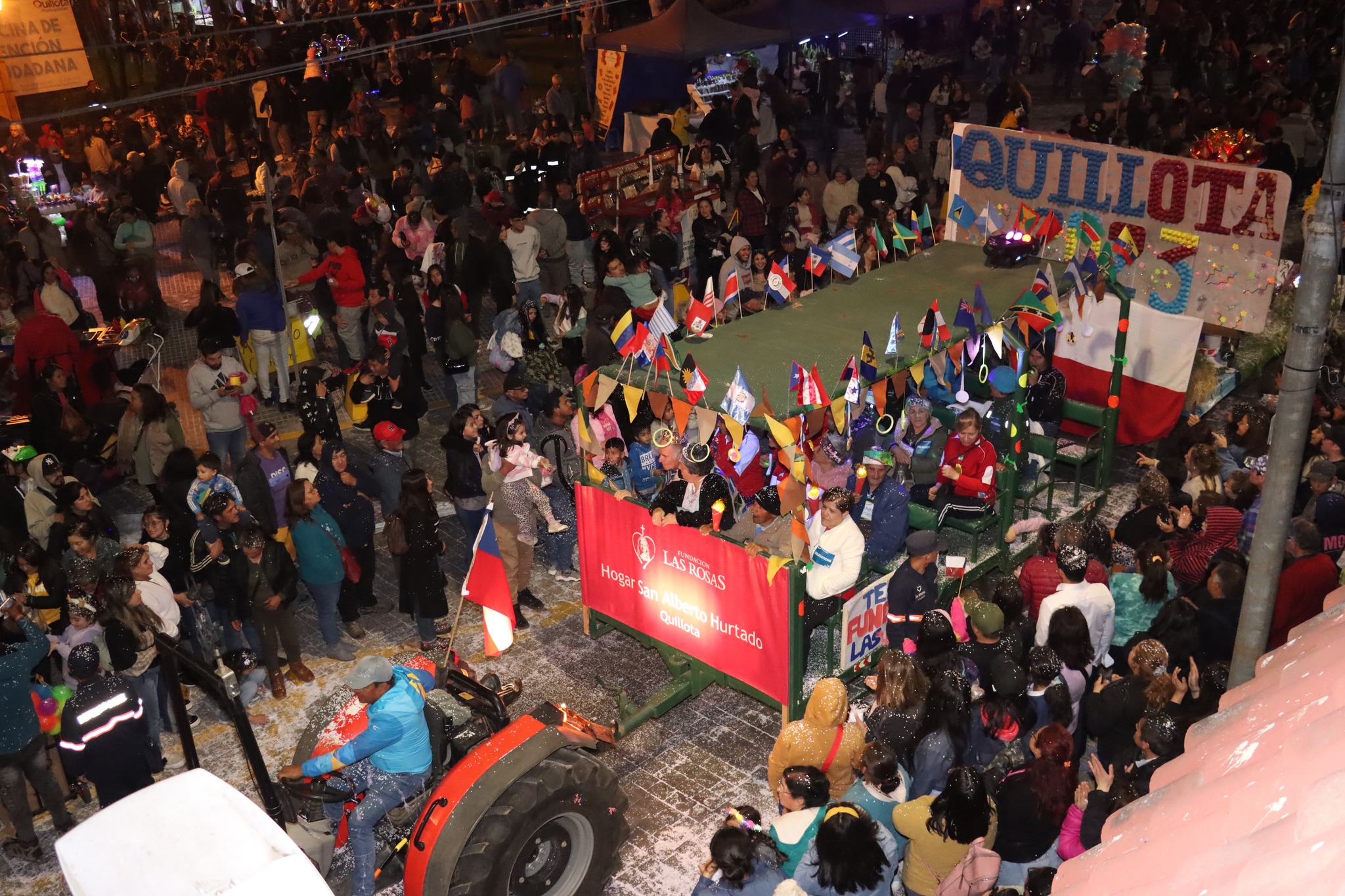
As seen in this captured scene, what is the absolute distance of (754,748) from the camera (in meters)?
8.92

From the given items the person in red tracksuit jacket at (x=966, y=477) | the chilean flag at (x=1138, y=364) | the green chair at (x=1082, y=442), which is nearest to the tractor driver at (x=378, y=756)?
the person in red tracksuit jacket at (x=966, y=477)

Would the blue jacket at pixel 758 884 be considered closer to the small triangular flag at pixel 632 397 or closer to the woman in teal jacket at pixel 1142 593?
the woman in teal jacket at pixel 1142 593

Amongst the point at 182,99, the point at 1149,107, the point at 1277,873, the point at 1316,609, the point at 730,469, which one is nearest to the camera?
the point at 1277,873

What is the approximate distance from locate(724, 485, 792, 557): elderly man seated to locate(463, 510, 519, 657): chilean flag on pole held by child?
167 cm

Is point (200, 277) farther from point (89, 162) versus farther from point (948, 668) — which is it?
point (948, 668)

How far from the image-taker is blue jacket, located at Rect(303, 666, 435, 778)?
677cm

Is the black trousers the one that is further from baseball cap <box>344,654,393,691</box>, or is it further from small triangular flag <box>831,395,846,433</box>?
small triangular flag <box>831,395,846,433</box>

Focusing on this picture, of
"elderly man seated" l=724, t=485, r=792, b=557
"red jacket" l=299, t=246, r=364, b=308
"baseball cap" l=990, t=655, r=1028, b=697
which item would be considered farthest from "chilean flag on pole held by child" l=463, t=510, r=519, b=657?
"red jacket" l=299, t=246, r=364, b=308

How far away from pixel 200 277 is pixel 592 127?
7089mm

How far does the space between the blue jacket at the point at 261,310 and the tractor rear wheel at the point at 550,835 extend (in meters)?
8.07

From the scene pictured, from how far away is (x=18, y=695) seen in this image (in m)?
7.69

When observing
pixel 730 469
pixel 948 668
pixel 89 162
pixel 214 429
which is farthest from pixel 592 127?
pixel 948 668

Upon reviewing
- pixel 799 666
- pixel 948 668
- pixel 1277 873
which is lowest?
pixel 799 666

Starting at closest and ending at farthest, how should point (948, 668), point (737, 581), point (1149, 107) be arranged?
1. point (948, 668)
2. point (737, 581)
3. point (1149, 107)
